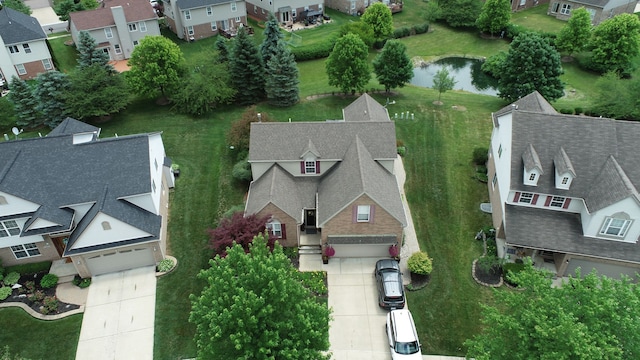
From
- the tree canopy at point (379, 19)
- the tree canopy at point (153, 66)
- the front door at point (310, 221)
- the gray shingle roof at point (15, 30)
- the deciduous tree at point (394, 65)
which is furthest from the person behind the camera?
the tree canopy at point (379, 19)

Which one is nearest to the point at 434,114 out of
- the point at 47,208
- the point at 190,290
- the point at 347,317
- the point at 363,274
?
the point at 363,274

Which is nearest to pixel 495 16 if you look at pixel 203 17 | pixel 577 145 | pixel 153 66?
pixel 203 17

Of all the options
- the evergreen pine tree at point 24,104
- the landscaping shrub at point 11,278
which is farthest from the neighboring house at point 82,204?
the evergreen pine tree at point 24,104

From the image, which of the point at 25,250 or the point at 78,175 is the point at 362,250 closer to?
the point at 78,175

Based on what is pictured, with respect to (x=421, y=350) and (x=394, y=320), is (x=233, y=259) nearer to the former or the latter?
(x=394, y=320)

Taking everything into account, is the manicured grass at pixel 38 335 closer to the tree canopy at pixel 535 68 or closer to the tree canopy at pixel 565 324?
the tree canopy at pixel 565 324
